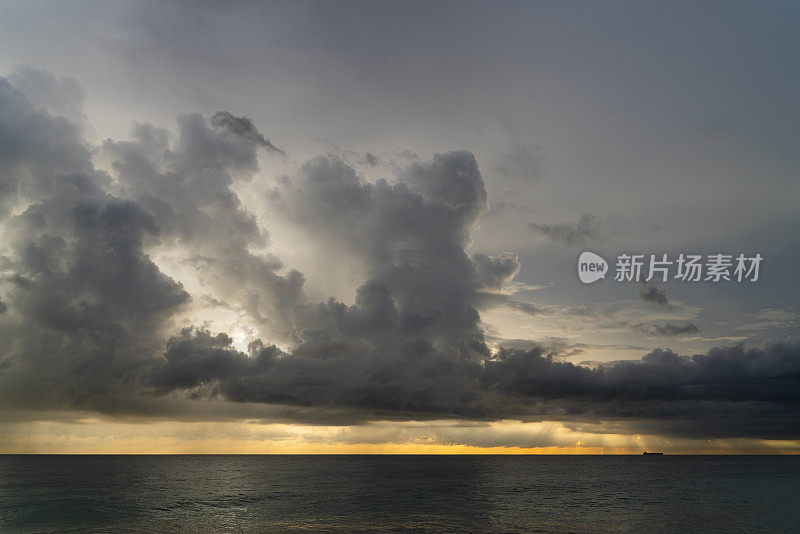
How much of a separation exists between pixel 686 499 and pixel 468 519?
230ft

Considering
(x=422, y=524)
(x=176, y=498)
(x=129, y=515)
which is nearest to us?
(x=422, y=524)

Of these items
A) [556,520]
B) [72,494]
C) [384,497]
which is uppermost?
[556,520]

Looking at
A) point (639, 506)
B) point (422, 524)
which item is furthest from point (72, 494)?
point (639, 506)

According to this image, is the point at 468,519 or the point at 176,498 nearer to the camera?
the point at 468,519

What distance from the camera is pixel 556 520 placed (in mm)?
84812

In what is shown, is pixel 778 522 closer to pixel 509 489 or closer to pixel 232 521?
pixel 509 489

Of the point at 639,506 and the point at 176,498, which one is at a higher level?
the point at 639,506

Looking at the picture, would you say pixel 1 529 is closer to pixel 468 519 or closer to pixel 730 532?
pixel 468 519

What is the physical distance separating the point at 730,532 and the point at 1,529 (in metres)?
105

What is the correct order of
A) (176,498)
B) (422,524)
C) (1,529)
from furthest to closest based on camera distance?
(176,498) < (422,524) < (1,529)

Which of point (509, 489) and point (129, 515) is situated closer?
point (129, 515)

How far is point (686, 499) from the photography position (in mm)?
124562

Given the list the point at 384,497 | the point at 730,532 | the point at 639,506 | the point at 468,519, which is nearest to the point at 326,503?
the point at 384,497

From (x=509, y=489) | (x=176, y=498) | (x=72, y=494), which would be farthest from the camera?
(x=509, y=489)
